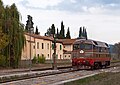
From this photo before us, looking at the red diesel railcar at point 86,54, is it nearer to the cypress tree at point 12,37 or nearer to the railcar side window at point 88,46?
the railcar side window at point 88,46

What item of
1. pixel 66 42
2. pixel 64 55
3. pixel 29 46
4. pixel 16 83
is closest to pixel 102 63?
pixel 16 83

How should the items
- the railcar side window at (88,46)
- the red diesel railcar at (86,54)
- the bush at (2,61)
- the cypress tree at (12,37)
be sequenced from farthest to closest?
the cypress tree at (12,37) < the bush at (2,61) < the railcar side window at (88,46) < the red diesel railcar at (86,54)

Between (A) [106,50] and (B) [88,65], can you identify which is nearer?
(B) [88,65]

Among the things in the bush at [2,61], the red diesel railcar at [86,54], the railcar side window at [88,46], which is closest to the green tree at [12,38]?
the bush at [2,61]

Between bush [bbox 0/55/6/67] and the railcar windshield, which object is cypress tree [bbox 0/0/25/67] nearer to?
bush [bbox 0/55/6/67]

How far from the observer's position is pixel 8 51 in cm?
5116

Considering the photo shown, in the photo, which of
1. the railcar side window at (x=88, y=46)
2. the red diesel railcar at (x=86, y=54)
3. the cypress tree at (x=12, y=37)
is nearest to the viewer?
the red diesel railcar at (x=86, y=54)

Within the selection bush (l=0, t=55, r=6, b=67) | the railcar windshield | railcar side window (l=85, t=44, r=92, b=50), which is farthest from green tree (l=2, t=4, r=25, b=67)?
railcar side window (l=85, t=44, r=92, b=50)

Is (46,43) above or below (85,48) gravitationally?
above

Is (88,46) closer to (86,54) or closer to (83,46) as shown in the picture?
(83,46)

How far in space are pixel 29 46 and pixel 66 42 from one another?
49045 millimetres

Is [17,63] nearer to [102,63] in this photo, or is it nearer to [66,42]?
[102,63]

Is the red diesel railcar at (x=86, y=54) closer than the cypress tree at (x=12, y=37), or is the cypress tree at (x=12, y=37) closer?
the red diesel railcar at (x=86, y=54)

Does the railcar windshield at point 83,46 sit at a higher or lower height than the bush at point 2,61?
higher
